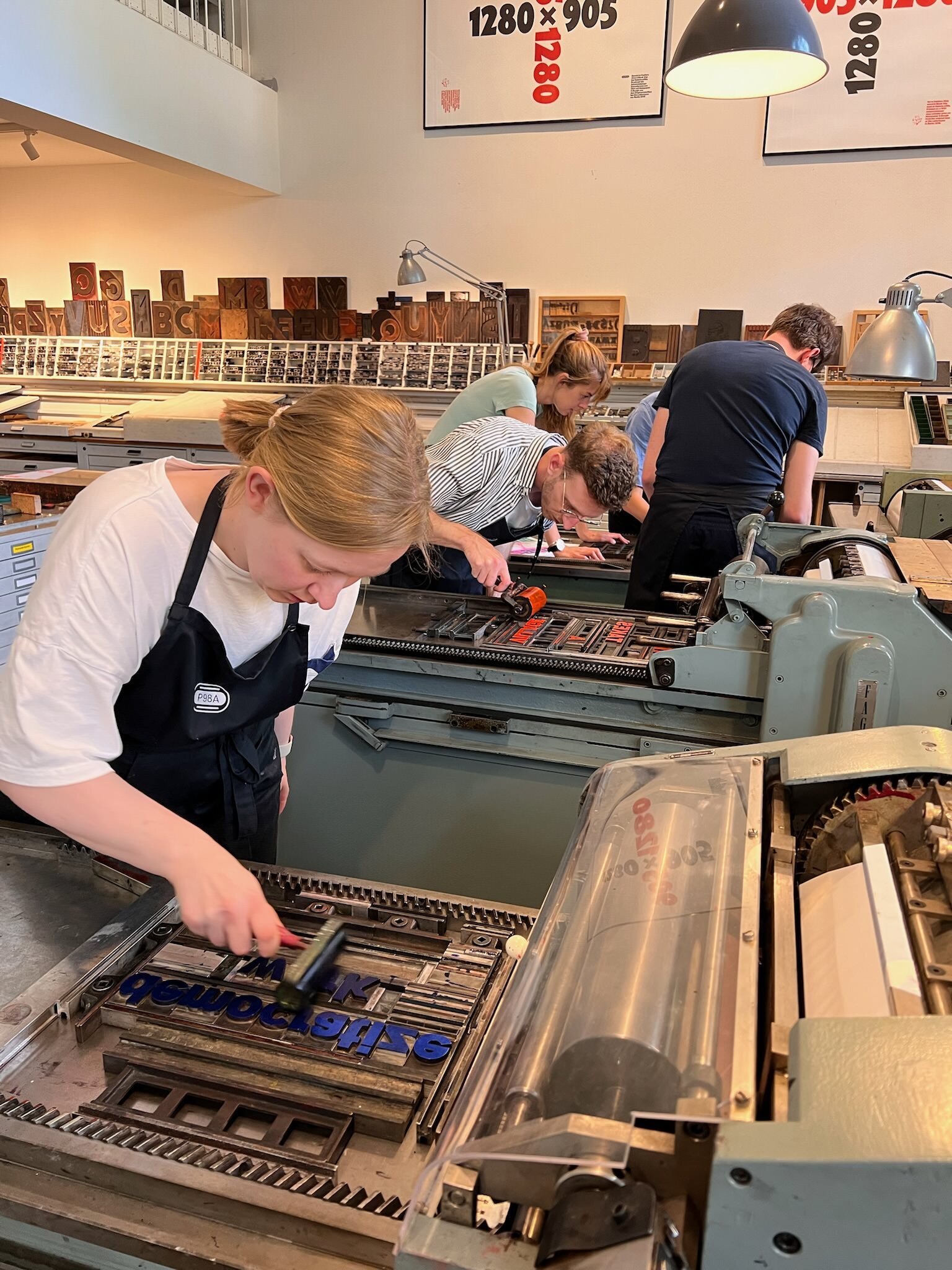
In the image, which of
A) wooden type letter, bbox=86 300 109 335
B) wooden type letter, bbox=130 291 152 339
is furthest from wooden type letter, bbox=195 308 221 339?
wooden type letter, bbox=86 300 109 335

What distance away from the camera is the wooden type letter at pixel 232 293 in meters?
5.84

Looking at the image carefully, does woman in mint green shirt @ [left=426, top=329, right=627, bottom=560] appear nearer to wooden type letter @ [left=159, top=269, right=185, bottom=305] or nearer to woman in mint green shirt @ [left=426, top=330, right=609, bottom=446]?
woman in mint green shirt @ [left=426, top=330, right=609, bottom=446]

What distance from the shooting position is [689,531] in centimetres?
274

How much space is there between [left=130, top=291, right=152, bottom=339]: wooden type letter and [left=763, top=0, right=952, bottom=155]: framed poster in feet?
13.0

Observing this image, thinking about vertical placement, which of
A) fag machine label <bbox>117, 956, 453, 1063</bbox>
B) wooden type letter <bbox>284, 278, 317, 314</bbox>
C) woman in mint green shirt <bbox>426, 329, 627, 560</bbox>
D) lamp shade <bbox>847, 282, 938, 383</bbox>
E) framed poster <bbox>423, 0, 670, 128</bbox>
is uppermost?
framed poster <bbox>423, 0, 670, 128</bbox>

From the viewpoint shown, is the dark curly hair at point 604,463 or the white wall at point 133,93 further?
the white wall at point 133,93

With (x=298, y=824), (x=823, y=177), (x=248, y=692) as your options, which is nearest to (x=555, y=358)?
(x=298, y=824)

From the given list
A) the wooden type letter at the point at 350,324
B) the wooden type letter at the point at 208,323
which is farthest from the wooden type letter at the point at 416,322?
the wooden type letter at the point at 208,323

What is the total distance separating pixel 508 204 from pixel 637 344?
1109mm

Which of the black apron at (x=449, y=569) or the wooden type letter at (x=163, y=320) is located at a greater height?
the wooden type letter at (x=163, y=320)

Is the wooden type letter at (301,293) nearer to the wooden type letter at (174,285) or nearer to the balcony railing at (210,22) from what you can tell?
the wooden type letter at (174,285)

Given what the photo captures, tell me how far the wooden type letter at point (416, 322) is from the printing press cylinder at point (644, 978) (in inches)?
187

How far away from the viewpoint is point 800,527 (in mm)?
2422

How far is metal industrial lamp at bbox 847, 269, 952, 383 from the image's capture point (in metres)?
2.92
